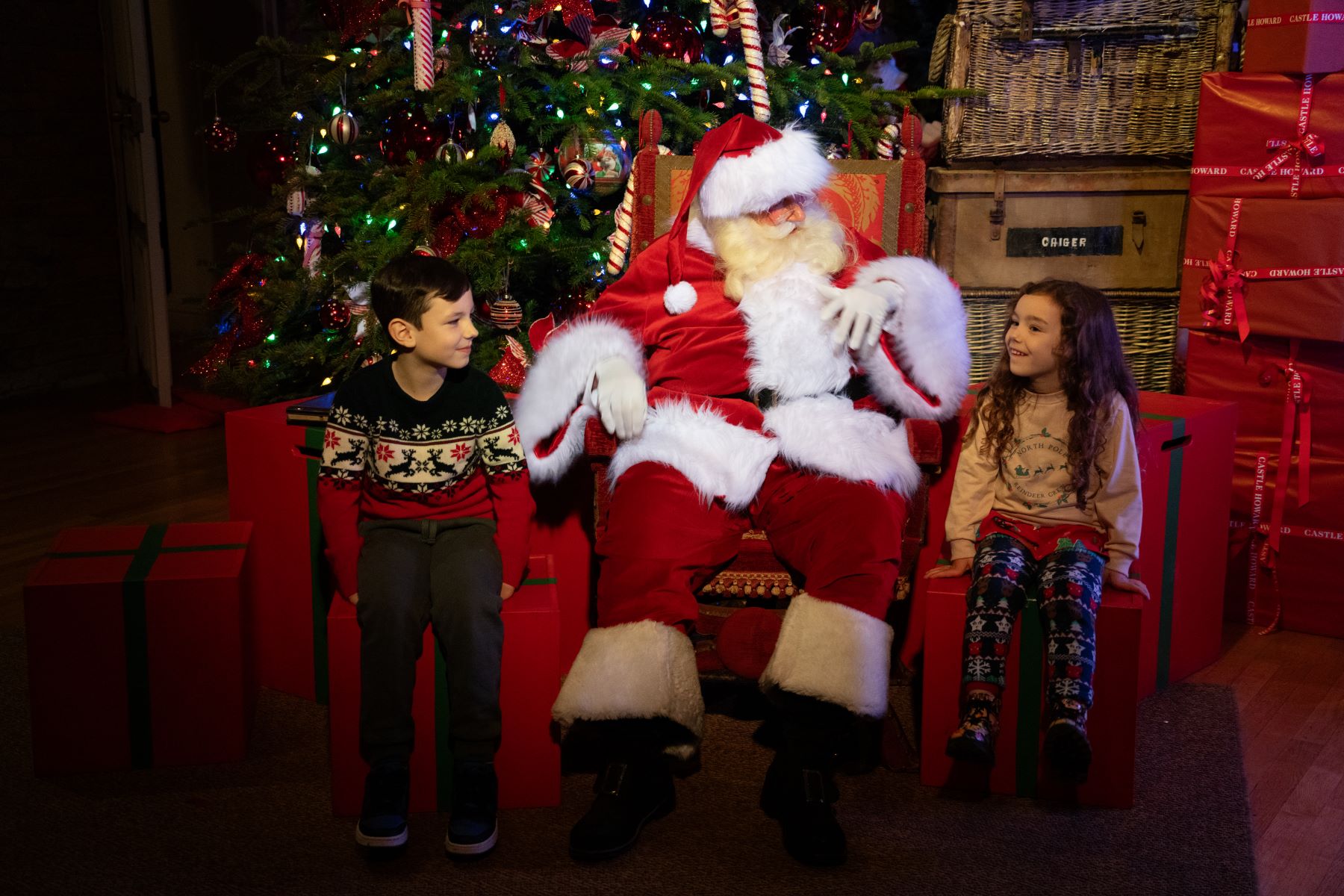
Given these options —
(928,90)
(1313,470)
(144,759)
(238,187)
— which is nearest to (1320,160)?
(1313,470)

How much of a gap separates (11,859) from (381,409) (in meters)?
0.96

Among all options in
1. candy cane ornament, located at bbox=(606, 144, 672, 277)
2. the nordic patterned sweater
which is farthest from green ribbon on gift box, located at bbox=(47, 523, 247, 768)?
candy cane ornament, located at bbox=(606, 144, 672, 277)

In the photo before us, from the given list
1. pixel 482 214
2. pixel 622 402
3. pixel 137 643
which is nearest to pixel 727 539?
pixel 622 402

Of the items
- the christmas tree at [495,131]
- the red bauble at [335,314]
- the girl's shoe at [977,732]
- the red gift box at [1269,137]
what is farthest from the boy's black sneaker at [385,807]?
the red gift box at [1269,137]

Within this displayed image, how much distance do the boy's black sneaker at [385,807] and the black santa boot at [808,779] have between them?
644mm

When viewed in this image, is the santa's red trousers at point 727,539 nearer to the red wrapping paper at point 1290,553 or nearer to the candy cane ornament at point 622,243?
the candy cane ornament at point 622,243

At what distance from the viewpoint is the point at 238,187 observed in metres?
6.81

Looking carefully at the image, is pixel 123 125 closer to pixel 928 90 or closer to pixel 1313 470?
pixel 928 90

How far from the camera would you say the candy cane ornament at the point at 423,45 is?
10.7 feet

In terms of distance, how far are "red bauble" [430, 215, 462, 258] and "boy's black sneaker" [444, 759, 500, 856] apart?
5.53ft

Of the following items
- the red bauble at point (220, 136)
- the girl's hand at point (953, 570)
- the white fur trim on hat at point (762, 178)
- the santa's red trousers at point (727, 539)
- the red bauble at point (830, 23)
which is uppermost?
the red bauble at point (830, 23)

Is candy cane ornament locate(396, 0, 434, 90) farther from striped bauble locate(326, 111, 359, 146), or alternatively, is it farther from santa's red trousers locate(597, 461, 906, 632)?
santa's red trousers locate(597, 461, 906, 632)

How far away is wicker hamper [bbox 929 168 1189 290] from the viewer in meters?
3.52

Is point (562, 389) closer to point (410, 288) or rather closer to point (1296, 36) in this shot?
point (410, 288)
